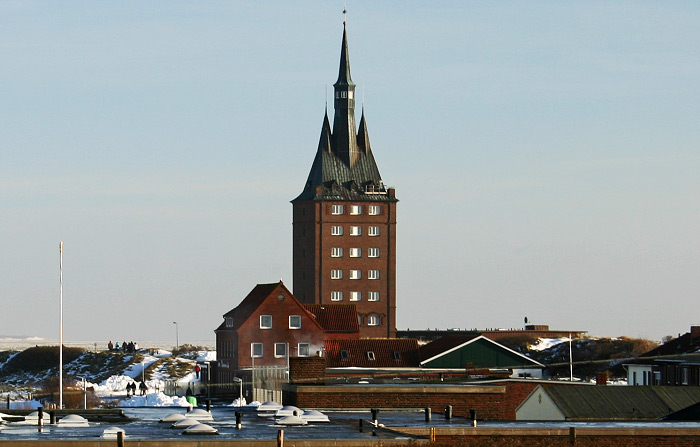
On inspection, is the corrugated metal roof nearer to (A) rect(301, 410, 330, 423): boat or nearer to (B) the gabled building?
(A) rect(301, 410, 330, 423): boat

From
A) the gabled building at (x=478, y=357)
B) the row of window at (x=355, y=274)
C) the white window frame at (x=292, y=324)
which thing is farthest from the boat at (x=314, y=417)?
the row of window at (x=355, y=274)

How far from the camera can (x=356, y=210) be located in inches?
6964

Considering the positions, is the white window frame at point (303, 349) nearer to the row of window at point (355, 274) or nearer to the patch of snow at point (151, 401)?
the patch of snow at point (151, 401)

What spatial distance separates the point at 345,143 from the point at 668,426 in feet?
467

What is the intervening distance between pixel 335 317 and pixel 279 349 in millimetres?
10004

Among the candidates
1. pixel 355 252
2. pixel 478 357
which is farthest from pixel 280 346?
pixel 355 252

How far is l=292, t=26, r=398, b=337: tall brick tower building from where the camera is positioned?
17400 centimetres

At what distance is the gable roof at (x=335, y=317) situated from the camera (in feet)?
440

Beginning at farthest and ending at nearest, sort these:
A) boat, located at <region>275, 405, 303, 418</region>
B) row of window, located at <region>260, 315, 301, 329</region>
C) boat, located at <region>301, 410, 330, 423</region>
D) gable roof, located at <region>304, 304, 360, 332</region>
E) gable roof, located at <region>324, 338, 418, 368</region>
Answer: gable roof, located at <region>304, 304, 360, 332</region>, row of window, located at <region>260, 315, 301, 329</region>, gable roof, located at <region>324, 338, 418, 368</region>, boat, located at <region>275, 405, 303, 418</region>, boat, located at <region>301, 410, 330, 423</region>

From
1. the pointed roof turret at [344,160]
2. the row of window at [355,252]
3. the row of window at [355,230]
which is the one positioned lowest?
the row of window at [355,252]

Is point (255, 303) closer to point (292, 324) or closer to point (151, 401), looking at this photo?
point (292, 324)

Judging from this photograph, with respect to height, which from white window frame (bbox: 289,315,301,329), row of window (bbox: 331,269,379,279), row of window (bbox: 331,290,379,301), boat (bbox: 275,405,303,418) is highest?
row of window (bbox: 331,269,379,279)

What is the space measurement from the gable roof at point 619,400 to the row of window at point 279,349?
58382 millimetres

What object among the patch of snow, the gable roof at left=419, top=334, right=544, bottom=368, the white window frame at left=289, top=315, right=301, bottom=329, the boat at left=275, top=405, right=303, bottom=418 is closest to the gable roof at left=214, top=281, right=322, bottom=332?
the white window frame at left=289, top=315, right=301, bottom=329
